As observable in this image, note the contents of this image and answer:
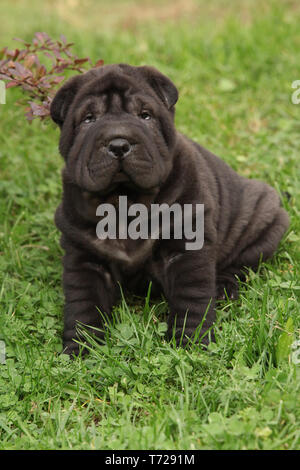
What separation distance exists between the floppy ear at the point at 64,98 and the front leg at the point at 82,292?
0.76 meters

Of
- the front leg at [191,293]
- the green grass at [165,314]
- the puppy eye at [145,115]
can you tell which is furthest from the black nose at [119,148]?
the green grass at [165,314]

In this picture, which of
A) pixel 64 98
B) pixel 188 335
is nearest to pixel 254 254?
pixel 188 335

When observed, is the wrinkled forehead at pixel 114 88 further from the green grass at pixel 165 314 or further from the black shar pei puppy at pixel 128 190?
the green grass at pixel 165 314

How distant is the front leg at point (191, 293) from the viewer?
11.4 ft

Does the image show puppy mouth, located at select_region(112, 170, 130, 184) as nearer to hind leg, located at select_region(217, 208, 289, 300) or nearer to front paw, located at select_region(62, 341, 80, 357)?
front paw, located at select_region(62, 341, 80, 357)

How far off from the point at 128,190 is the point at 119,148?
0.37 m

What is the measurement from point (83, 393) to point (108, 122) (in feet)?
4.38

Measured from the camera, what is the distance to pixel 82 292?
367 centimetres

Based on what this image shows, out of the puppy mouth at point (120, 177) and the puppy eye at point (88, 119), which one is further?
the puppy eye at point (88, 119)

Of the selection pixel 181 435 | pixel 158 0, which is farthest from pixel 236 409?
pixel 158 0

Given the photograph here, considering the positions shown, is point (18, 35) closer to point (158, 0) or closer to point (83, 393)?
point (158, 0)

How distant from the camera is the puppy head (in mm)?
3225

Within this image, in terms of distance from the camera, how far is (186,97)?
248 inches

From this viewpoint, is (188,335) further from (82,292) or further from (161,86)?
(161,86)
